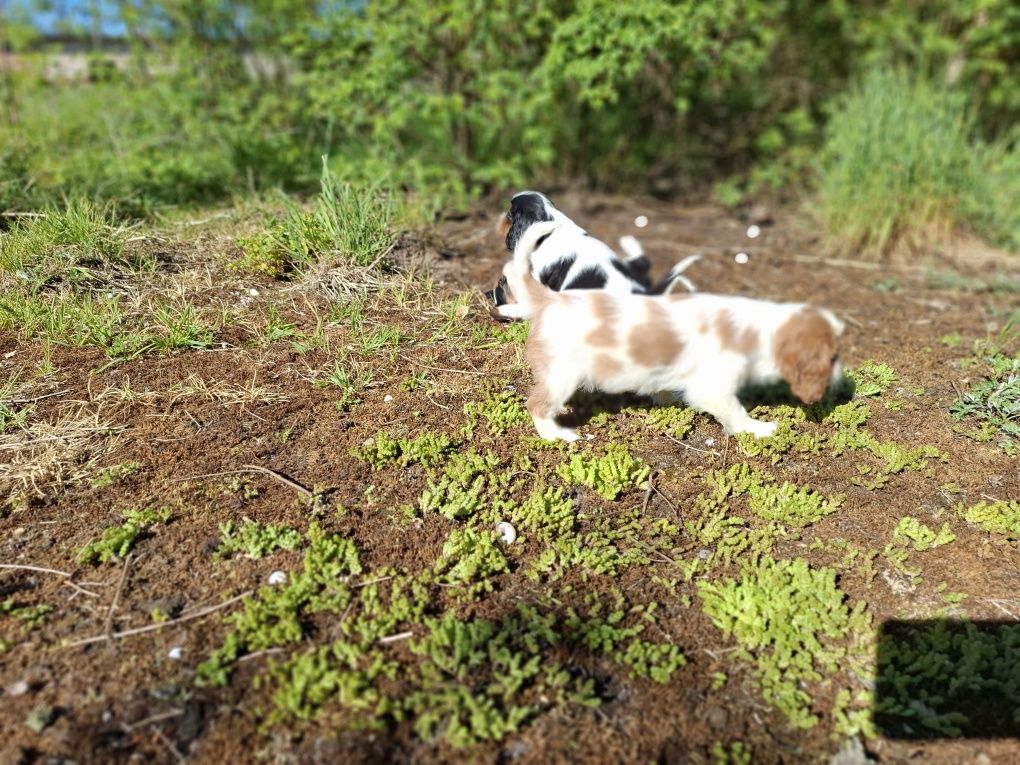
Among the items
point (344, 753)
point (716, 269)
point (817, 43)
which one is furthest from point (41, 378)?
point (817, 43)

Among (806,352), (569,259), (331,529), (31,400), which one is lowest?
(331,529)

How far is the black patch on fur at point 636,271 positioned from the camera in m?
3.88

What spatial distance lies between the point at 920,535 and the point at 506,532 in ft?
5.92

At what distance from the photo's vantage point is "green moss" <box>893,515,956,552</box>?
2.98 m

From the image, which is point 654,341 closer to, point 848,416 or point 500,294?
point 848,416

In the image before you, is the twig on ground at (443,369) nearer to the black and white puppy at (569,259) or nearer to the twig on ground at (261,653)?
the black and white puppy at (569,259)

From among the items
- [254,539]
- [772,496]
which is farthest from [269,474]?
[772,496]

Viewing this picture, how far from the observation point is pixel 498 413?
3.61 meters

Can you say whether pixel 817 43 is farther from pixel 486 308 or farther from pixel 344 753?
pixel 344 753

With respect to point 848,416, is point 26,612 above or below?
above

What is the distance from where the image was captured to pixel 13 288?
160 inches

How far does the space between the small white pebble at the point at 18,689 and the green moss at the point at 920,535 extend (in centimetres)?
334

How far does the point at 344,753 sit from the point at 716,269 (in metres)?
5.18

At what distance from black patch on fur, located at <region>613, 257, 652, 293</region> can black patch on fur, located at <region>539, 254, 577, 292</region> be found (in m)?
0.26
